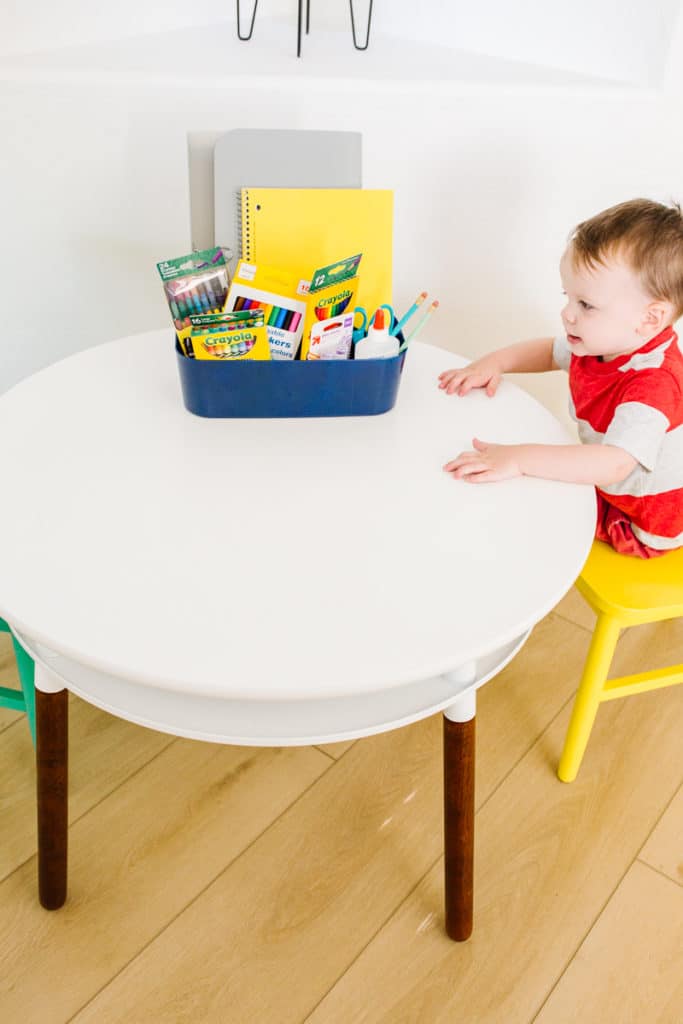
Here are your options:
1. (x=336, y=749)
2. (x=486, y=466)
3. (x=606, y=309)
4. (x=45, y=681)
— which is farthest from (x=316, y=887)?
(x=606, y=309)

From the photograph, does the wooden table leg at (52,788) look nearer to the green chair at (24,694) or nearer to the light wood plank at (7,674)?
the green chair at (24,694)

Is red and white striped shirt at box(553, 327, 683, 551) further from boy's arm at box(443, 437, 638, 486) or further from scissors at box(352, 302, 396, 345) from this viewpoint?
scissors at box(352, 302, 396, 345)

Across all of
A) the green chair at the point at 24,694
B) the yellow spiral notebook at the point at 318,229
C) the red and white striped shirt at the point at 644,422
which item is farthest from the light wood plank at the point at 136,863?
the yellow spiral notebook at the point at 318,229

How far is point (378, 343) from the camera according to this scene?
1085 mm

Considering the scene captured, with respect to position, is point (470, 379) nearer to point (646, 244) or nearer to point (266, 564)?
point (646, 244)

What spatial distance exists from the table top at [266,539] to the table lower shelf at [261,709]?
110 mm

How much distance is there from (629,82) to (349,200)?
69 cm

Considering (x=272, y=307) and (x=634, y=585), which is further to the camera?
(x=634, y=585)

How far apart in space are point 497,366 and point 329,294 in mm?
294

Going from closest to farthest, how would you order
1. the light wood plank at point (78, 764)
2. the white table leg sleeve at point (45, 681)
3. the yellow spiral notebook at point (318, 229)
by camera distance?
the white table leg sleeve at point (45, 681) < the yellow spiral notebook at point (318, 229) < the light wood plank at point (78, 764)

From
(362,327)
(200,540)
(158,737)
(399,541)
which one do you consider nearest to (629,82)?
(362,327)

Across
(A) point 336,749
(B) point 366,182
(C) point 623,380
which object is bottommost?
(A) point 336,749

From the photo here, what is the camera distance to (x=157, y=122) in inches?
56.1

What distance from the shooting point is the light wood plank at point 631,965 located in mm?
1146
